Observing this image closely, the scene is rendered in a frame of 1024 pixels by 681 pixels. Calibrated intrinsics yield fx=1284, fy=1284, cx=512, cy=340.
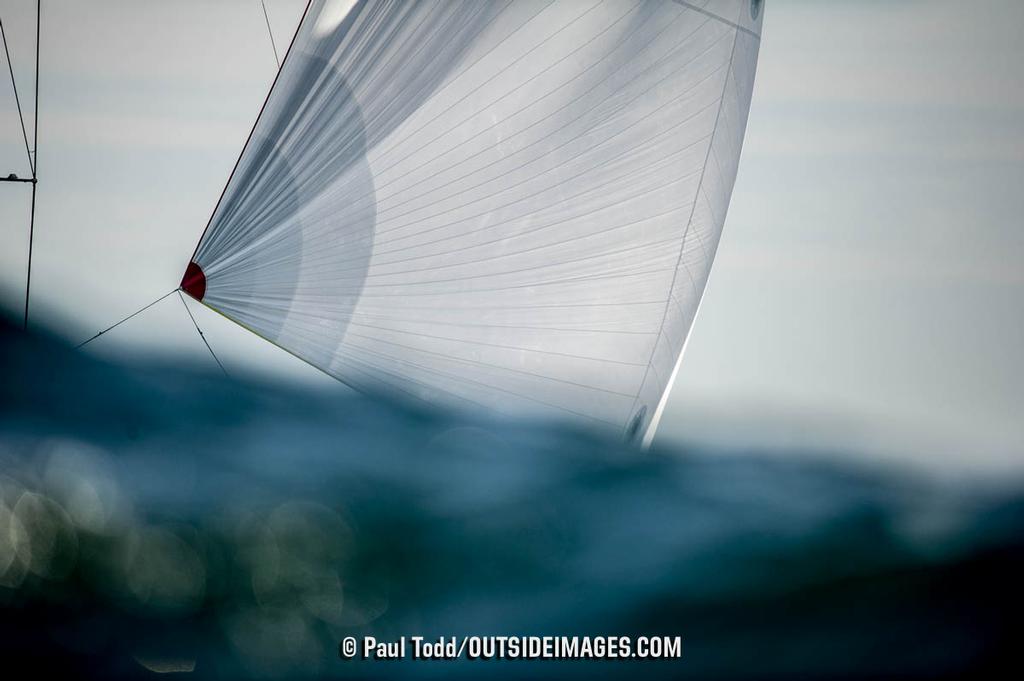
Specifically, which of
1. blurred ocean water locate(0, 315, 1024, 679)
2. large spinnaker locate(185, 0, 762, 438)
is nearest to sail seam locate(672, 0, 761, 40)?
large spinnaker locate(185, 0, 762, 438)

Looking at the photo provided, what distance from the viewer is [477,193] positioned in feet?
11.7

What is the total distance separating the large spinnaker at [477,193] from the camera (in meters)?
3.37

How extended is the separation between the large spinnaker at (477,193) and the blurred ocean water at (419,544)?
0.22 metres

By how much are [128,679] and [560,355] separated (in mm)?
1497

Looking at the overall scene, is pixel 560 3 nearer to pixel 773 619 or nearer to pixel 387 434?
pixel 387 434

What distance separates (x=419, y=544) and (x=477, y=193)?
0.99 meters

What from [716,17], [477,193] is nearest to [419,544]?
[477,193]

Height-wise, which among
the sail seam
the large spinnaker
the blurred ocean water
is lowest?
the blurred ocean water

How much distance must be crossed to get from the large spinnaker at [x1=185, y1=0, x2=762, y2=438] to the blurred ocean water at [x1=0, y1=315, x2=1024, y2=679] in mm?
215

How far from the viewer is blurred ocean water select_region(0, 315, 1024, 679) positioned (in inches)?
132

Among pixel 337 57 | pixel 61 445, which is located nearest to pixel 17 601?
pixel 61 445

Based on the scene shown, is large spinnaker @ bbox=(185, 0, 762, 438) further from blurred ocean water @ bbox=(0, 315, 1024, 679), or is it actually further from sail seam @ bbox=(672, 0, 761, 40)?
blurred ocean water @ bbox=(0, 315, 1024, 679)

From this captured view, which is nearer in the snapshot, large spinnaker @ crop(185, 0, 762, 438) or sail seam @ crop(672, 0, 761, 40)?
large spinnaker @ crop(185, 0, 762, 438)

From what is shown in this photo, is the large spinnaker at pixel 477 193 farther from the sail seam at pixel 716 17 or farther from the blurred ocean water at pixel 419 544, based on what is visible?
the blurred ocean water at pixel 419 544
